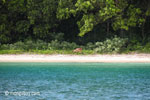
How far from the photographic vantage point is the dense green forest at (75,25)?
25.5 m

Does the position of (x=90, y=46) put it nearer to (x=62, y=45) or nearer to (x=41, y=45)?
(x=62, y=45)

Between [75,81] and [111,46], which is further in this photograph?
[111,46]

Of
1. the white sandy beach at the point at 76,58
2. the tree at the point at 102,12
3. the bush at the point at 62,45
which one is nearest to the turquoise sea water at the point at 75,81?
the white sandy beach at the point at 76,58

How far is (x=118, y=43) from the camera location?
80.8 ft

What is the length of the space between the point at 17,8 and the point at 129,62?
1002 centimetres

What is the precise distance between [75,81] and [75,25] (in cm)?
1312

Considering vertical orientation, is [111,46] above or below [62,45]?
below

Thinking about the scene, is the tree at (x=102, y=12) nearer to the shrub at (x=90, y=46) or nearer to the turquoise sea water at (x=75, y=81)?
the shrub at (x=90, y=46)

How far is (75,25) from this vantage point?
2906cm

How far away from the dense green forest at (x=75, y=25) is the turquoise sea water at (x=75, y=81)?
12.5 ft

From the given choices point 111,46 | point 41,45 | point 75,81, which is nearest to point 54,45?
point 41,45

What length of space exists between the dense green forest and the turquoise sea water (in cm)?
381

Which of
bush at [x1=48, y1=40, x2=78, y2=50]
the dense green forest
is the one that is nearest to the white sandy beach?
the dense green forest

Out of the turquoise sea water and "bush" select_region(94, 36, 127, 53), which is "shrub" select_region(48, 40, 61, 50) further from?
the turquoise sea water
